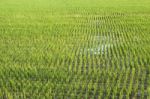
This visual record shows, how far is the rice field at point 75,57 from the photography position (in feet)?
20.5

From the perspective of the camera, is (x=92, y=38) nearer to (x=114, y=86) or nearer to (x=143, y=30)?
(x=143, y=30)

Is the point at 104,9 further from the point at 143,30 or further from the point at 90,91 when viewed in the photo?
the point at 90,91

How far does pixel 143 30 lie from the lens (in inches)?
448

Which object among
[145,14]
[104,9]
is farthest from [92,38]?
[104,9]

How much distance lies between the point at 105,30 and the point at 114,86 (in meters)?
5.43

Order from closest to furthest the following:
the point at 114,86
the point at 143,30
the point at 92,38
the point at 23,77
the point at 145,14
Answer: the point at 114,86
the point at 23,77
the point at 92,38
the point at 143,30
the point at 145,14

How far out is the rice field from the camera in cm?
624

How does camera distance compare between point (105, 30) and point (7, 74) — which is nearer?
point (7, 74)

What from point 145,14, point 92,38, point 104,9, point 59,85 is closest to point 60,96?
point 59,85

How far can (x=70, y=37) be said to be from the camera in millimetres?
10531

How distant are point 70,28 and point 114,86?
5.90 meters

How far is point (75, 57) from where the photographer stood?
27.1ft

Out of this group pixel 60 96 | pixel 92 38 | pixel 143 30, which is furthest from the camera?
pixel 143 30

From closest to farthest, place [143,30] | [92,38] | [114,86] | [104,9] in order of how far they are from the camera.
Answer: [114,86] → [92,38] → [143,30] → [104,9]
